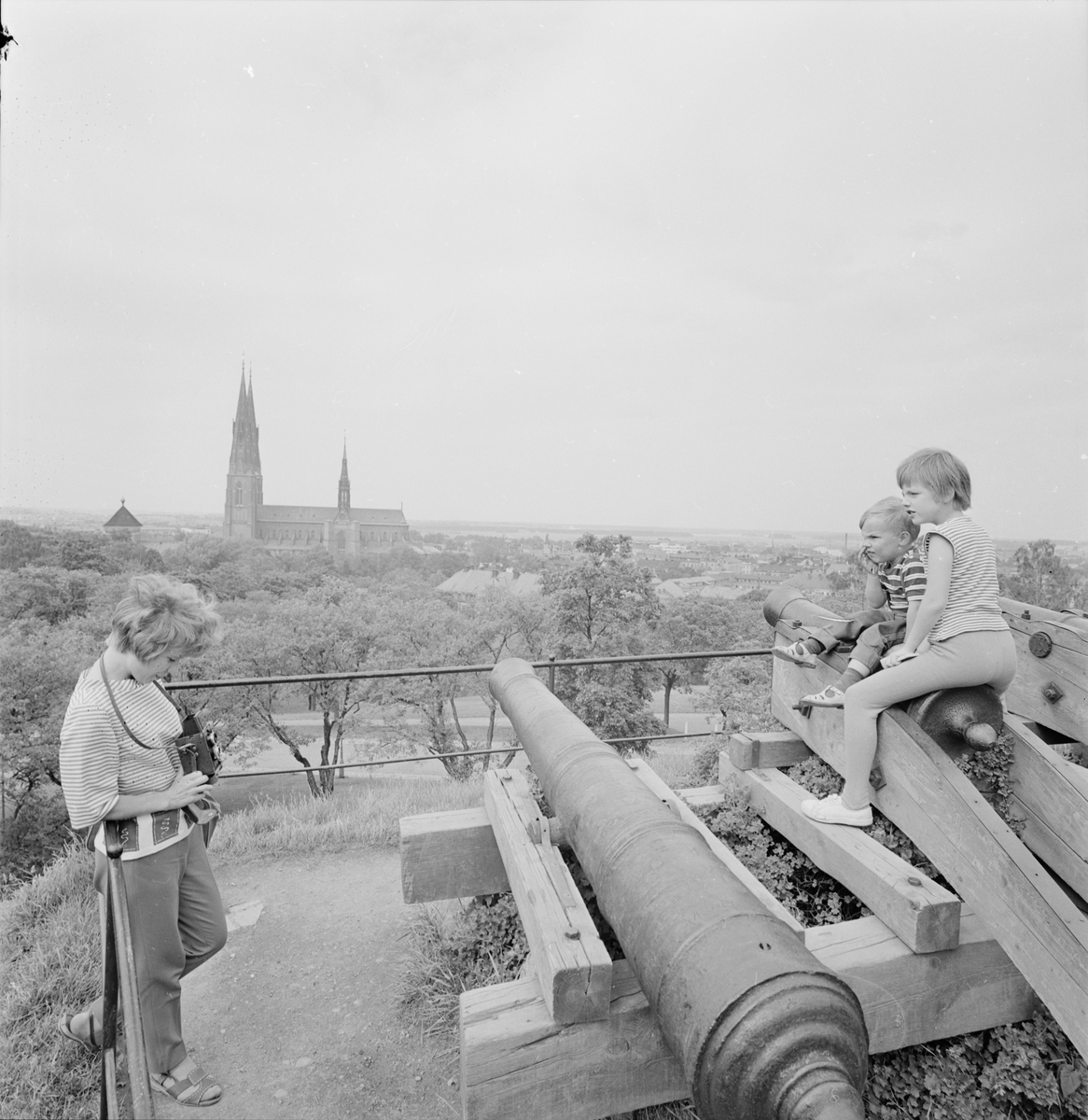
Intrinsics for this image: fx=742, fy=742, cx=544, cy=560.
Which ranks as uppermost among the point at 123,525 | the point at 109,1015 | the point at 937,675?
the point at 937,675

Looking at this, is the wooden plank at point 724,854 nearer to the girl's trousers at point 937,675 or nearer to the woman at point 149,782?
the girl's trousers at point 937,675

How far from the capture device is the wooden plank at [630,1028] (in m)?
2.00

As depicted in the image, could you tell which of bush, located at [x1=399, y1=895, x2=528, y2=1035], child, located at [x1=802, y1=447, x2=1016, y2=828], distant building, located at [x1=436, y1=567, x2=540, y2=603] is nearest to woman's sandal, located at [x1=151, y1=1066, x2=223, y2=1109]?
bush, located at [x1=399, y1=895, x2=528, y2=1035]

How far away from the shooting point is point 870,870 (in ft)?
8.37

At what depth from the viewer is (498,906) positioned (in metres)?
3.54

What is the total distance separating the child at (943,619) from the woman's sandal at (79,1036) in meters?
3.03

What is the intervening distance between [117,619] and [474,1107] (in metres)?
1.82

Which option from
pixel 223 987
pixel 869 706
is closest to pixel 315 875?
pixel 223 987

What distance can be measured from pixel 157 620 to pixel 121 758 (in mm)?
478

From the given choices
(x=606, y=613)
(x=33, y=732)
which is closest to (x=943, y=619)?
(x=606, y=613)

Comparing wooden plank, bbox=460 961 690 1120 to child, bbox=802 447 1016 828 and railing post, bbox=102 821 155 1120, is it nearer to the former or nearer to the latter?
railing post, bbox=102 821 155 1120

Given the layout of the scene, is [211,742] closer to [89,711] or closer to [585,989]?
[89,711]

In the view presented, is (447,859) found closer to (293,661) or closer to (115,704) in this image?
(115,704)

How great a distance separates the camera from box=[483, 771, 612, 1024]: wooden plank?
2.02m
